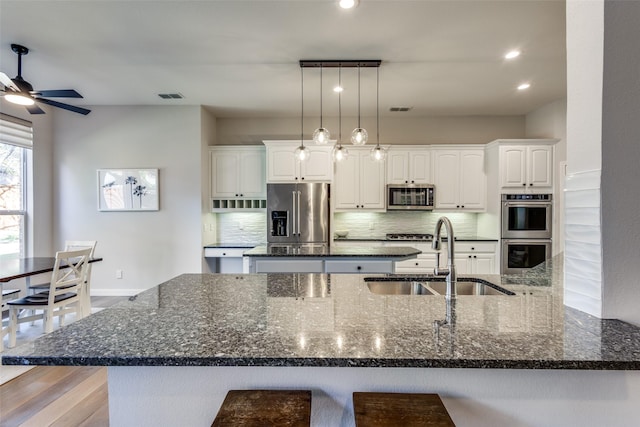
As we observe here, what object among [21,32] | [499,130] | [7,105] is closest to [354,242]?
[499,130]

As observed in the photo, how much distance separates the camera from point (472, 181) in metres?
4.80

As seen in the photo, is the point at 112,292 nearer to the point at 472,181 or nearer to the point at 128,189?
the point at 128,189

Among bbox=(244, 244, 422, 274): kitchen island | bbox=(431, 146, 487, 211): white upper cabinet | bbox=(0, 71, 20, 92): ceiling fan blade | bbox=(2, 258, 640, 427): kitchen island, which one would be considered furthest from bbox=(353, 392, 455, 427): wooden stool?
bbox=(431, 146, 487, 211): white upper cabinet

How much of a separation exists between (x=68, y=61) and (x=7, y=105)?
146 cm

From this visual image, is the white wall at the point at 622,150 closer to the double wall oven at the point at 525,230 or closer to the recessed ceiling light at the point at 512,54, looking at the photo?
the recessed ceiling light at the point at 512,54

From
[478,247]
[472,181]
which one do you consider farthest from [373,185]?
[478,247]

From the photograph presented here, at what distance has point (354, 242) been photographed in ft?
15.7

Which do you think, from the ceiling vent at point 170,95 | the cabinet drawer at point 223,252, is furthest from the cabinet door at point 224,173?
the ceiling vent at point 170,95

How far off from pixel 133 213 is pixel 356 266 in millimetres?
3565

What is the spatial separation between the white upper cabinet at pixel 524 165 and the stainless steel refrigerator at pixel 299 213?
2524 millimetres

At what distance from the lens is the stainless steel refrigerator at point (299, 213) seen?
451cm

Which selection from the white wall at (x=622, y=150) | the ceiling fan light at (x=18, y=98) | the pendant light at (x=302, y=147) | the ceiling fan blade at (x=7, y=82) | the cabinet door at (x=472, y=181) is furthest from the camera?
the cabinet door at (x=472, y=181)

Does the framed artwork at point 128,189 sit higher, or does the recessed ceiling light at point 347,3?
the recessed ceiling light at point 347,3

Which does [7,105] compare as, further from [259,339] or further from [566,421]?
[566,421]
